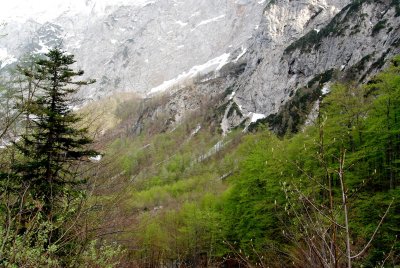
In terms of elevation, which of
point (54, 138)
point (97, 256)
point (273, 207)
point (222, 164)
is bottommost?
point (222, 164)

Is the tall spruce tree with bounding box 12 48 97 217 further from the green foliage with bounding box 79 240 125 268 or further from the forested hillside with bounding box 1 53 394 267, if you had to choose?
the green foliage with bounding box 79 240 125 268

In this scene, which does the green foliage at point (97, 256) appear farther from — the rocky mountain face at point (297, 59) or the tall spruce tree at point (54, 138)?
the rocky mountain face at point (297, 59)

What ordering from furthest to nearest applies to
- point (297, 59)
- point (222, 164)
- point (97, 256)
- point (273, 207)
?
point (297, 59)
point (222, 164)
point (273, 207)
point (97, 256)

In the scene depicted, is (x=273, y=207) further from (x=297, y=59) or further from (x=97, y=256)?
(x=297, y=59)

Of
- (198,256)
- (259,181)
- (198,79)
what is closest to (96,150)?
(259,181)

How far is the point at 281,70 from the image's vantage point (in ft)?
365

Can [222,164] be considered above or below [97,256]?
below

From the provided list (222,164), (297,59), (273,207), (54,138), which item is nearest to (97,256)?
(54,138)

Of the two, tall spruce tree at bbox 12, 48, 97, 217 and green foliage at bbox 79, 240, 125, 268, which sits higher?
tall spruce tree at bbox 12, 48, 97, 217

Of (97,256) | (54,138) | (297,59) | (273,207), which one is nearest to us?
(97,256)

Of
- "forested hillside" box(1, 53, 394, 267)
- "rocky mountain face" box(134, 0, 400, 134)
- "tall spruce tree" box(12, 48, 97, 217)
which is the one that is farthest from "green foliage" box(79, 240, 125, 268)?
"rocky mountain face" box(134, 0, 400, 134)

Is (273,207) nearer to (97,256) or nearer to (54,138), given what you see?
(54,138)

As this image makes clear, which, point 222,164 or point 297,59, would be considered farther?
point 297,59

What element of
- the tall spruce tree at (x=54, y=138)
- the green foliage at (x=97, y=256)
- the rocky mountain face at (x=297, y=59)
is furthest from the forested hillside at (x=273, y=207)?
the rocky mountain face at (x=297, y=59)
